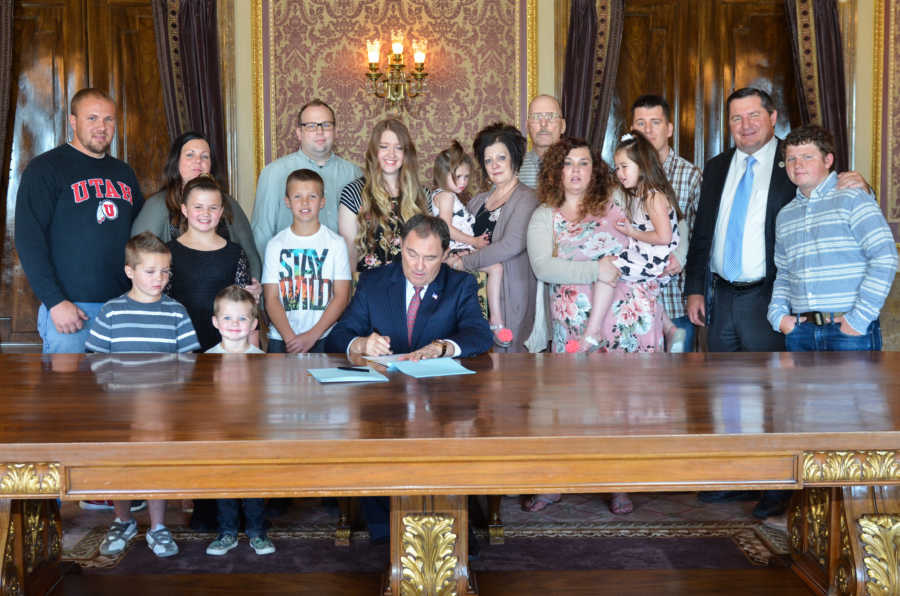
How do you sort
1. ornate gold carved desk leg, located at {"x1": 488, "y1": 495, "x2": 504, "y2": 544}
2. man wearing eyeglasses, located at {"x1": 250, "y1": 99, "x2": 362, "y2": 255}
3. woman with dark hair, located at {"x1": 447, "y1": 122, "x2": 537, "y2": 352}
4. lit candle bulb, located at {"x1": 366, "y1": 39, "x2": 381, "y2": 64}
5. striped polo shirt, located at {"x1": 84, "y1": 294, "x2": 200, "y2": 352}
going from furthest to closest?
lit candle bulb, located at {"x1": 366, "y1": 39, "x2": 381, "y2": 64}, man wearing eyeglasses, located at {"x1": 250, "y1": 99, "x2": 362, "y2": 255}, woman with dark hair, located at {"x1": 447, "y1": 122, "x2": 537, "y2": 352}, striped polo shirt, located at {"x1": 84, "y1": 294, "x2": 200, "y2": 352}, ornate gold carved desk leg, located at {"x1": 488, "y1": 495, "x2": 504, "y2": 544}

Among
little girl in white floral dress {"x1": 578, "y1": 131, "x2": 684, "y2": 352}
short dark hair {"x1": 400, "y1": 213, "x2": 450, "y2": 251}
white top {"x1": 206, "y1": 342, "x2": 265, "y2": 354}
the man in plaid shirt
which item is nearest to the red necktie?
short dark hair {"x1": 400, "y1": 213, "x2": 450, "y2": 251}

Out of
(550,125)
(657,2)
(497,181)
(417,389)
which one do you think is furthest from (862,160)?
(417,389)

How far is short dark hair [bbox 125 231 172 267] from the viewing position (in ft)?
11.0

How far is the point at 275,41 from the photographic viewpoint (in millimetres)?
6605

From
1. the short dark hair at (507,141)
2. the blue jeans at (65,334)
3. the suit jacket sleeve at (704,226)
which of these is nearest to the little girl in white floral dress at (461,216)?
the short dark hair at (507,141)

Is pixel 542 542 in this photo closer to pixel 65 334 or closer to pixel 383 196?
pixel 383 196

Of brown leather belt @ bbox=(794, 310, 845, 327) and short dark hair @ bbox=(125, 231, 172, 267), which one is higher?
short dark hair @ bbox=(125, 231, 172, 267)

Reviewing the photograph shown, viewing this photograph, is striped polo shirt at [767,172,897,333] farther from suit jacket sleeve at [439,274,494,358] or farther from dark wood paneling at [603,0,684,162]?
dark wood paneling at [603,0,684,162]

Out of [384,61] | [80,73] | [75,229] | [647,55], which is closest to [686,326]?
[75,229]

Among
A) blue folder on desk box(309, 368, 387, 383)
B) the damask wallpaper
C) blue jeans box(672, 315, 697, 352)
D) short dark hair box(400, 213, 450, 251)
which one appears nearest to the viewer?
blue folder on desk box(309, 368, 387, 383)

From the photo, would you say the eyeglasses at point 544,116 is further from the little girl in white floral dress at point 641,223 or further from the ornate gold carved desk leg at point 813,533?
the ornate gold carved desk leg at point 813,533

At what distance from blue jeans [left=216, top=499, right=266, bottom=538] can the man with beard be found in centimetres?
117

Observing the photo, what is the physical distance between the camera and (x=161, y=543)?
121 inches

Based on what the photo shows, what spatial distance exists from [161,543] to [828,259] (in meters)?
2.74
